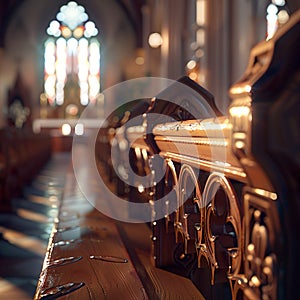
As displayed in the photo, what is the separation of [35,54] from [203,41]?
1548cm

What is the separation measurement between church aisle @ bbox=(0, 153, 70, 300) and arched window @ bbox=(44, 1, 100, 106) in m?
16.9

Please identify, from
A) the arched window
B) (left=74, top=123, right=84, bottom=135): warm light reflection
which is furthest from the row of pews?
the arched window


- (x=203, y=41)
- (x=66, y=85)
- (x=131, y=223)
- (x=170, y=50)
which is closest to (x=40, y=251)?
(x=131, y=223)

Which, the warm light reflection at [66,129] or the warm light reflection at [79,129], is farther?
the warm light reflection at [66,129]

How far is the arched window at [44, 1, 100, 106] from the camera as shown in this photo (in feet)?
73.3

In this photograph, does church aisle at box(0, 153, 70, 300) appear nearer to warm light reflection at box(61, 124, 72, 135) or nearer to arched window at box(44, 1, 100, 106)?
warm light reflection at box(61, 124, 72, 135)

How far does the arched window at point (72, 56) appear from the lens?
22.3 m

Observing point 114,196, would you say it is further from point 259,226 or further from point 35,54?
point 35,54

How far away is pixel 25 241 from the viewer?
3164mm

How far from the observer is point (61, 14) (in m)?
22.4

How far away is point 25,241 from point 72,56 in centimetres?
2012

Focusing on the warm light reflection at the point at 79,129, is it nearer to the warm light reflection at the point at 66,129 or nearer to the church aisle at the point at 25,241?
the warm light reflection at the point at 66,129

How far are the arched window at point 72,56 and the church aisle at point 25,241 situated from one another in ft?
55.3

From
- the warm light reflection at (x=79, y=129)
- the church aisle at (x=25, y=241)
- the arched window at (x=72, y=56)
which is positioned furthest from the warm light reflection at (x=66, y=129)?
the church aisle at (x=25, y=241)
